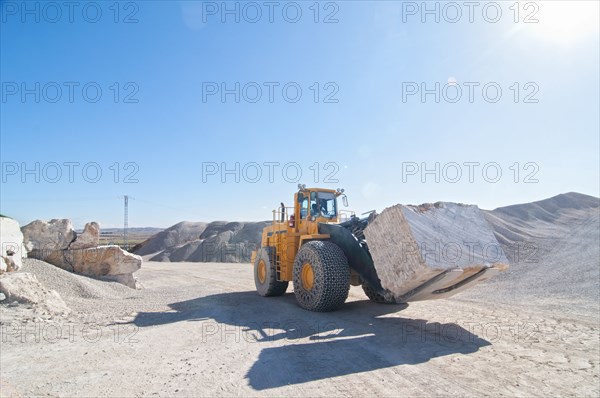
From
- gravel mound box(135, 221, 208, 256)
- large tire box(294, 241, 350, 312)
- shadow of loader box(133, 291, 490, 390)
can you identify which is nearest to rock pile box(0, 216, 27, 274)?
shadow of loader box(133, 291, 490, 390)

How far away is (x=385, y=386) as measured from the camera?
4207 mm

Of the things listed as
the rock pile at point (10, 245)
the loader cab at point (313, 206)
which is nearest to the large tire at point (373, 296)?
the loader cab at point (313, 206)

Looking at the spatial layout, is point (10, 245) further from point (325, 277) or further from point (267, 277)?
point (325, 277)

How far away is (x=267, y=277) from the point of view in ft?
35.3

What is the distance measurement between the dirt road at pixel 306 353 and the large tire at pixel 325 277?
0.88ft

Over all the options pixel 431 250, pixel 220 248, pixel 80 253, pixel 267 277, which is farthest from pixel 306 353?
pixel 220 248

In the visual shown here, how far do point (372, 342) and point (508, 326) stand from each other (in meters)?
2.56

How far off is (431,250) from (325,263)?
7.74ft

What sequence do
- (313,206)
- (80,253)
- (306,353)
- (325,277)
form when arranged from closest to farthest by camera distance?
1. (306,353)
2. (325,277)
3. (313,206)
4. (80,253)

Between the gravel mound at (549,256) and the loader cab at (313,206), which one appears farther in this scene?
the loader cab at (313,206)

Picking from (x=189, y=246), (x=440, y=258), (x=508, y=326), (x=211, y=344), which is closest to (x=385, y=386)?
(x=440, y=258)

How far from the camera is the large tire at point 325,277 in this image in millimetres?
7707

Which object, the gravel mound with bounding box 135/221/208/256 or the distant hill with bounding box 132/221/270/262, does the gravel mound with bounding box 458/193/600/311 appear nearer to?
the distant hill with bounding box 132/221/270/262

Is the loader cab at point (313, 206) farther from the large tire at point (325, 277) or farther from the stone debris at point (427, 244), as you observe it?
the stone debris at point (427, 244)
